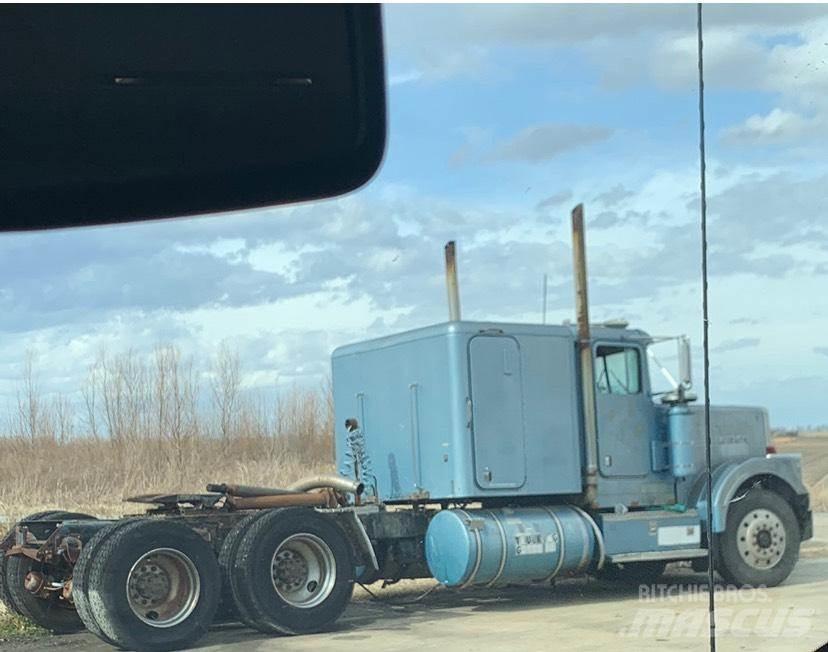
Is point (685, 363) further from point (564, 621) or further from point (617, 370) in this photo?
point (564, 621)

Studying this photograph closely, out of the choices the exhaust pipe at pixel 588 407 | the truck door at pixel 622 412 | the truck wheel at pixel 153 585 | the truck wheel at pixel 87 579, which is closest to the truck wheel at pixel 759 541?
the truck door at pixel 622 412

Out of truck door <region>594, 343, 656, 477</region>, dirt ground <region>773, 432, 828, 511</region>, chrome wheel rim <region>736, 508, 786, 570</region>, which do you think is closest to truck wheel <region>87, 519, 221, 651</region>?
truck door <region>594, 343, 656, 477</region>

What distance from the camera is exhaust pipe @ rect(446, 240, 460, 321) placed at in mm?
8906

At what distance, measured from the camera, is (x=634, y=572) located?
1082 centimetres

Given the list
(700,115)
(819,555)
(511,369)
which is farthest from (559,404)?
(700,115)

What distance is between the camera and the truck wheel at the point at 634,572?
10.7 metres

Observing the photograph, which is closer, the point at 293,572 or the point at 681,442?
the point at 293,572

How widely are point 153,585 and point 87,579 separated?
43 centimetres

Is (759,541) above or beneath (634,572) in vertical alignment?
above

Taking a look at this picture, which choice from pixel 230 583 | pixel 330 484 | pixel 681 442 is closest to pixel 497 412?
pixel 330 484

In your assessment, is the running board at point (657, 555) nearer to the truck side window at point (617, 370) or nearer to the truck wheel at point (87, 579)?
the truck side window at point (617, 370)

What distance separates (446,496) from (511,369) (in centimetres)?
112

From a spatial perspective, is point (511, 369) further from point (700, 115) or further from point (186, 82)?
point (186, 82)

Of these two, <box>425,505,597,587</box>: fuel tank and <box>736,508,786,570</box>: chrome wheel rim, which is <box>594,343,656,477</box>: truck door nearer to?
<box>425,505,597,587</box>: fuel tank
